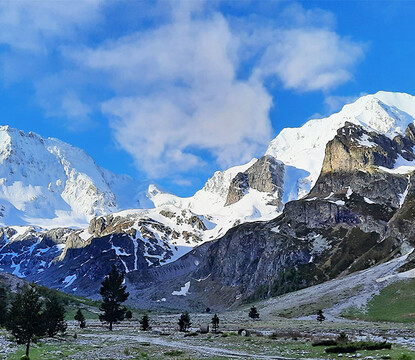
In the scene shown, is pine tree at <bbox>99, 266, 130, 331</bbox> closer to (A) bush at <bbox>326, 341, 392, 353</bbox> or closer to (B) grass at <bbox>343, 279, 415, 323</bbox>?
(A) bush at <bbox>326, 341, 392, 353</bbox>

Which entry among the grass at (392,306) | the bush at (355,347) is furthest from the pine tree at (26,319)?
the grass at (392,306)

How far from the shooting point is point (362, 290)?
136 meters

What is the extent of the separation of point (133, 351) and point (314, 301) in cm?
11425

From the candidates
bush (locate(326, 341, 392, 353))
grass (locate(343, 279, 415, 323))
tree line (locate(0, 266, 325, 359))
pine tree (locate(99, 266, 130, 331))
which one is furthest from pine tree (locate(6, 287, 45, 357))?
grass (locate(343, 279, 415, 323))

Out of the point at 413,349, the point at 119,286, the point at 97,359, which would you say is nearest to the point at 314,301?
the point at 119,286

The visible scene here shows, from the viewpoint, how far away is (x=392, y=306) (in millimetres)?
107750

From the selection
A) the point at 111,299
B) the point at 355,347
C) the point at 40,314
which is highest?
the point at 111,299

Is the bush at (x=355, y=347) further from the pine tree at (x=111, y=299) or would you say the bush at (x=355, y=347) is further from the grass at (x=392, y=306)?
the grass at (x=392, y=306)

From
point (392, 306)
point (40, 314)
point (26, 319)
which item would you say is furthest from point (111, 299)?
point (392, 306)

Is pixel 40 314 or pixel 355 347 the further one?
pixel 40 314

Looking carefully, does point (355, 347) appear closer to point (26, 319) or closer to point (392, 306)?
point (26, 319)

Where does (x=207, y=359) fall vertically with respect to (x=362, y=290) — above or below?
below

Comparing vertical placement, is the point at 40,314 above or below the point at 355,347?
above

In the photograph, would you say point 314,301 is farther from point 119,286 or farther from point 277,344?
point 277,344
